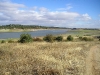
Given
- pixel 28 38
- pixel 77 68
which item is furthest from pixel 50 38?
pixel 77 68

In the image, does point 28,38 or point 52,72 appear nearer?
point 52,72

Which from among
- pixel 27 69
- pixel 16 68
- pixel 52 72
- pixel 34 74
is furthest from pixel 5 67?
pixel 52 72

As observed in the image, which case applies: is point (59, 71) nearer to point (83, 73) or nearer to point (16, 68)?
point (83, 73)

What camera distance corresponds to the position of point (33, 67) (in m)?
10.2

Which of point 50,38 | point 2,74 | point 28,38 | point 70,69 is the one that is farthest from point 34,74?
point 50,38

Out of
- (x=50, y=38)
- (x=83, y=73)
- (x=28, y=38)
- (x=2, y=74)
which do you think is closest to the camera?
(x=2, y=74)

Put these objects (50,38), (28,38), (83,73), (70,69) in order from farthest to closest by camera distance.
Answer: (50,38)
(28,38)
(70,69)
(83,73)

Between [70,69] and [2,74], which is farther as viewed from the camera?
[70,69]

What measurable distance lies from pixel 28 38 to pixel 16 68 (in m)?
24.5

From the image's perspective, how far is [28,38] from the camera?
34188 mm

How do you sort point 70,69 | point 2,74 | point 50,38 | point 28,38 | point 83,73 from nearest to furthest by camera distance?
1. point 2,74
2. point 83,73
3. point 70,69
4. point 28,38
5. point 50,38

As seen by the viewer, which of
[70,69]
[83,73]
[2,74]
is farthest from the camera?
[70,69]

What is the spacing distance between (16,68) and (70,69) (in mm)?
3261

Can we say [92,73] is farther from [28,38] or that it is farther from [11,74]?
[28,38]
